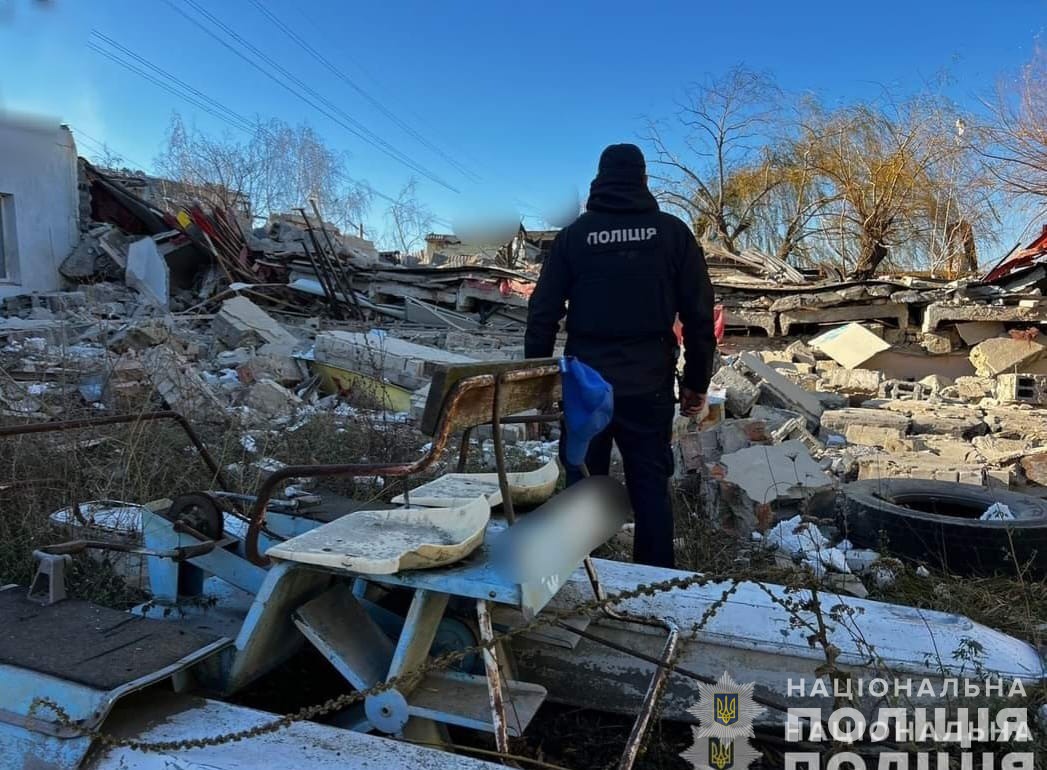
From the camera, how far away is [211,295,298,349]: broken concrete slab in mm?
10375

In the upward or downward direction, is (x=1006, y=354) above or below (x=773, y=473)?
above

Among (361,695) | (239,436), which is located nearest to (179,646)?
(361,695)

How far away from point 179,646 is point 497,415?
112cm

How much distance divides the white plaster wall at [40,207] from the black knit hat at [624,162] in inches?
528

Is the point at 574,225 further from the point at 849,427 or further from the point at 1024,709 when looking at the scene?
the point at 849,427

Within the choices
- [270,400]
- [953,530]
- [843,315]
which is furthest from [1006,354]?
[270,400]

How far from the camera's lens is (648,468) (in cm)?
355

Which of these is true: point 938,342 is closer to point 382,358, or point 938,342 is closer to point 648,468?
point 382,358

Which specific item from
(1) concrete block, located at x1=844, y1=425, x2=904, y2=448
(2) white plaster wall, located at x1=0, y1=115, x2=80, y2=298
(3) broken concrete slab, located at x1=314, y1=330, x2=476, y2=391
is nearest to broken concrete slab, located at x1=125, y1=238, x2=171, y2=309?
(2) white plaster wall, located at x1=0, y1=115, x2=80, y2=298

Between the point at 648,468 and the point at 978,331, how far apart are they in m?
9.19

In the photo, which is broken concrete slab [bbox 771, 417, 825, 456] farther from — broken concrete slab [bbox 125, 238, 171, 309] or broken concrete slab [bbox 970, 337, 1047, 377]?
broken concrete slab [bbox 125, 238, 171, 309]

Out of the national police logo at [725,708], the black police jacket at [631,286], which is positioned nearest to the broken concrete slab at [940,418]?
the black police jacket at [631,286]

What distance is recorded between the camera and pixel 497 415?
6.65 ft

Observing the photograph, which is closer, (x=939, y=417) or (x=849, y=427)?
(x=849, y=427)
